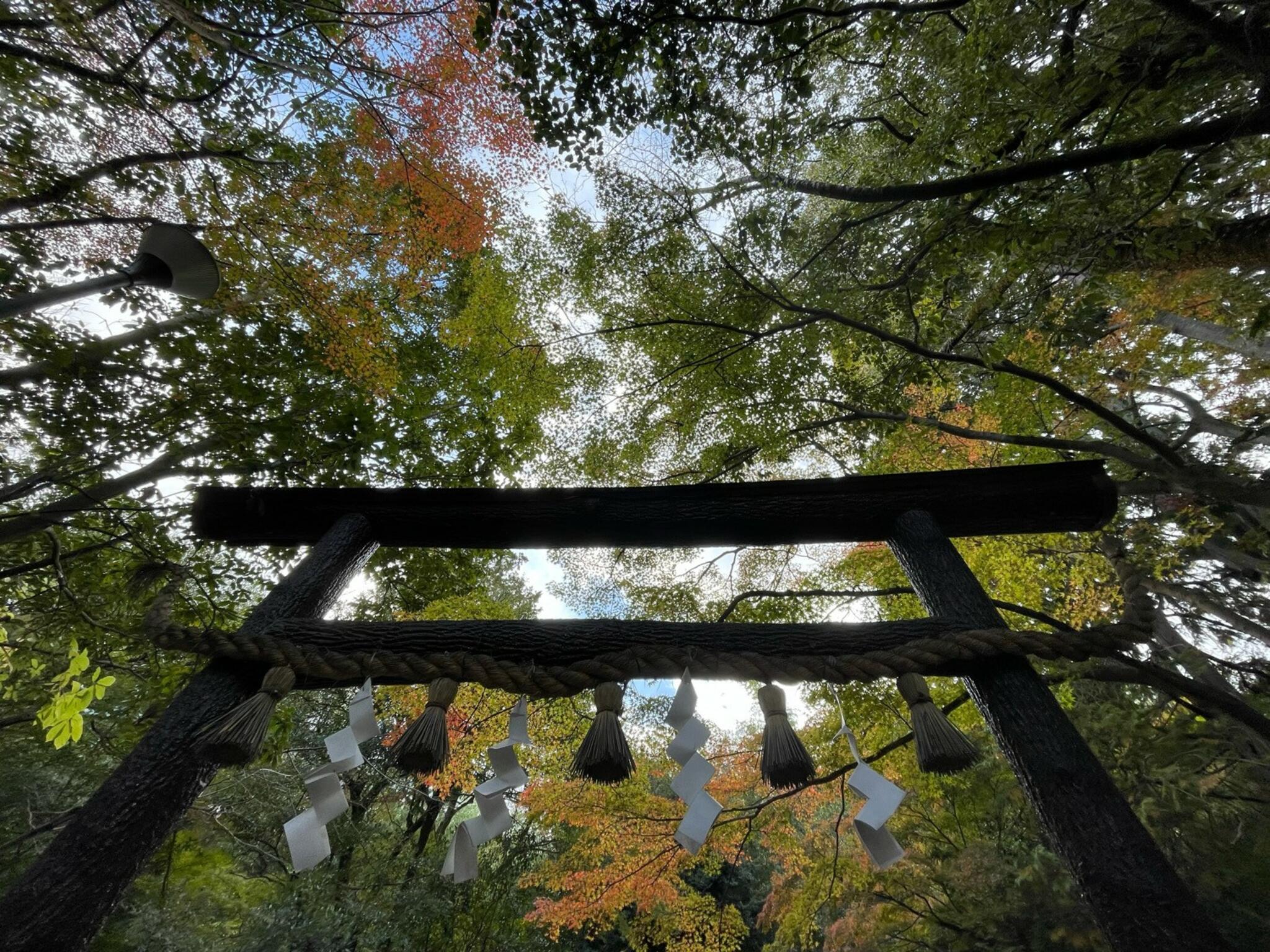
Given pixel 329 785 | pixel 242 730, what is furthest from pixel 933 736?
pixel 242 730

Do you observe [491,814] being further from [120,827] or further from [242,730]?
[120,827]

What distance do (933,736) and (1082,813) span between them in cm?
36

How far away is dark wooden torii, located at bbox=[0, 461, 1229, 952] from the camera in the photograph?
3.75ft

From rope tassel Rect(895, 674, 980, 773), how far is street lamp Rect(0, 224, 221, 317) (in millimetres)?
2931

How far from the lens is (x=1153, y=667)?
270 centimetres

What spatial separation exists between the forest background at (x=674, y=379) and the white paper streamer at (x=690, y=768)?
67.4 inches

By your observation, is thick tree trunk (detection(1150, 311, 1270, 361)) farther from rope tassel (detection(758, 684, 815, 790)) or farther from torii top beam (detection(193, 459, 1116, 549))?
rope tassel (detection(758, 684, 815, 790))

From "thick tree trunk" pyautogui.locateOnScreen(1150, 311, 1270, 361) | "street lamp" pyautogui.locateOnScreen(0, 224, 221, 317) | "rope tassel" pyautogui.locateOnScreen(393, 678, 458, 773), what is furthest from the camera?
"thick tree trunk" pyautogui.locateOnScreen(1150, 311, 1270, 361)

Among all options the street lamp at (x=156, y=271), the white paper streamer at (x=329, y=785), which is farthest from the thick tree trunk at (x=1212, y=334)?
the street lamp at (x=156, y=271)

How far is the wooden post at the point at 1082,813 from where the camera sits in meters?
1.09

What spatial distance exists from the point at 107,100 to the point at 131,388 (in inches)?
81.5

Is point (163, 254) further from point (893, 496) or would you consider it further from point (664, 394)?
point (664, 394)

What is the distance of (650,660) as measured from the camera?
152cm

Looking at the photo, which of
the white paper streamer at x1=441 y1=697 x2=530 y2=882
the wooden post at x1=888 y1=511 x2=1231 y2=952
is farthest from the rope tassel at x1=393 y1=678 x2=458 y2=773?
the wooden post at x1=888 y1=511 x2=1231 y2=952
